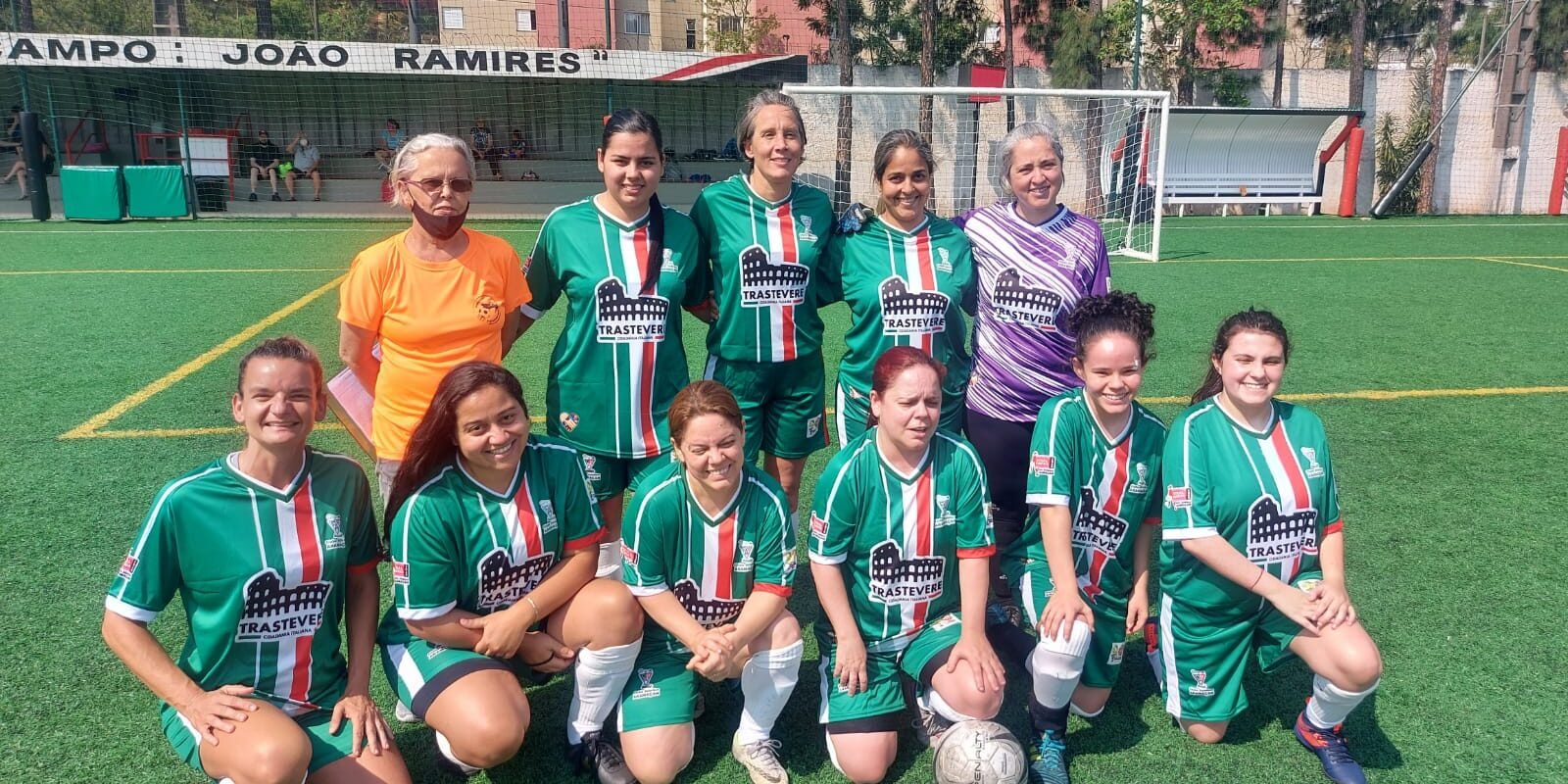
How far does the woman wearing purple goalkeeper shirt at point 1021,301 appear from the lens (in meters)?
3.03

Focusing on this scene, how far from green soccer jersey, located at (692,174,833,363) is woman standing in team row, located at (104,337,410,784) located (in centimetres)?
126

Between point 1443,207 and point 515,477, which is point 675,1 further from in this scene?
point 515,477

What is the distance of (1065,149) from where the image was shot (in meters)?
11.4

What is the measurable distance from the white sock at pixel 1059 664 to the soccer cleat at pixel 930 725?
259 mm

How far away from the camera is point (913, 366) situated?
2424 mm

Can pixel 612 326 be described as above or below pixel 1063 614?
above

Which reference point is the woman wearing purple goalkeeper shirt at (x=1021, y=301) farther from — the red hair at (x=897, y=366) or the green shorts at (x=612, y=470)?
the green shorts at (x=612, y=470)

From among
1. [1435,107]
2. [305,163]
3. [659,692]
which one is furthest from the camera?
[1435,107]

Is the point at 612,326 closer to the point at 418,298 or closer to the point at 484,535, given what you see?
the point at 418,298

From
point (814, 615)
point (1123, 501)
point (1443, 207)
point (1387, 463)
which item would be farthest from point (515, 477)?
point (1443, 207)

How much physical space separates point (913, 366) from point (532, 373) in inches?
184

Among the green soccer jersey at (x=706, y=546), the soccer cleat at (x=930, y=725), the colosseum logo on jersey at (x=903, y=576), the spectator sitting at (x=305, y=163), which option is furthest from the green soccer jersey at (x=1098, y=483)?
the spectator sitting at (x=305, y=163)

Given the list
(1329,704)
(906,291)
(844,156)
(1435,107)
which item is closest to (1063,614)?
(1329,704)

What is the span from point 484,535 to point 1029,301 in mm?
1727
